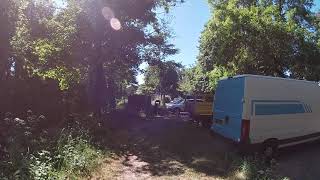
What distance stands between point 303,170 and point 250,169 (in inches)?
79.3

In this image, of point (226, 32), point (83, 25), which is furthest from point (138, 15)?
point (226, 32)

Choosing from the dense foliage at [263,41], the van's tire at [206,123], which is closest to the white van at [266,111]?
the van's tire at [206,123]

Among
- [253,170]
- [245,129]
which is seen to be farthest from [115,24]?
[253,170]

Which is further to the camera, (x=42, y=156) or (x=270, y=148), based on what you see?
(x=270, y=148)

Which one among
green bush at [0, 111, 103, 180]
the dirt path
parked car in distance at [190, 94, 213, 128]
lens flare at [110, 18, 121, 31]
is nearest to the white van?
the dirt path

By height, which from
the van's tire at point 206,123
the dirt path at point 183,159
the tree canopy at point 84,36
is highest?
the tree canopy at point 84,36

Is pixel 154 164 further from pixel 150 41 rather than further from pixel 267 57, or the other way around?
pixel 150 41

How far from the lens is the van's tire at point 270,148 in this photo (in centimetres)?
1144

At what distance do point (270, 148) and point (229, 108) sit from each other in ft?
5.43

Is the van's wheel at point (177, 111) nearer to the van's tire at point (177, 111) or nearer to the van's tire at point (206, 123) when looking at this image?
the van's tire at point (177, 111)

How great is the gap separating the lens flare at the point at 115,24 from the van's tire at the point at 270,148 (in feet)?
38.7

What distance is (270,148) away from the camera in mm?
11570

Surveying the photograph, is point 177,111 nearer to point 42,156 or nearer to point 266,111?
point 266,111

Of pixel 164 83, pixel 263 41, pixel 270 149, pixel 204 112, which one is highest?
pixel 164 83
